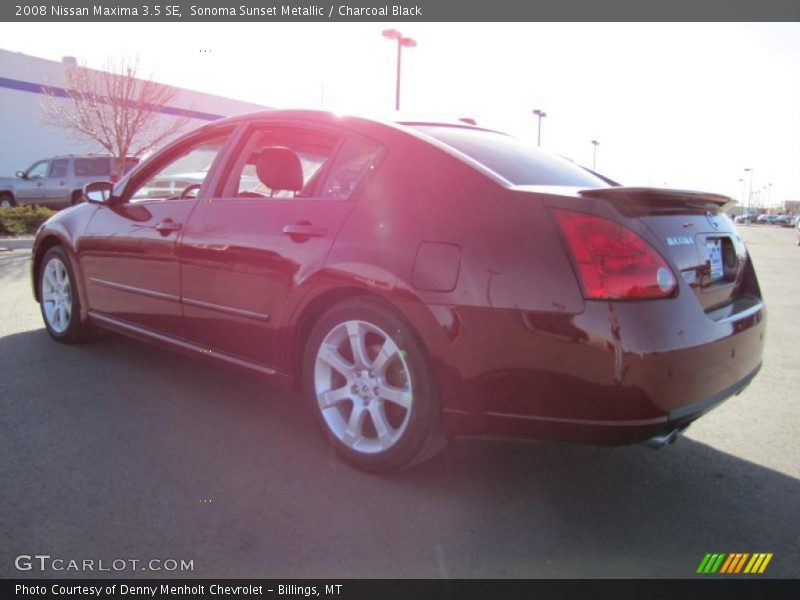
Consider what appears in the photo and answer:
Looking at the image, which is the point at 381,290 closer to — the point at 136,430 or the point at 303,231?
the point at 303,231

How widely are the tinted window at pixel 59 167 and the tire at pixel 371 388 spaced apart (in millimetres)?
20058

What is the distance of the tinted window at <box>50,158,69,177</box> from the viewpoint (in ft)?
65.4

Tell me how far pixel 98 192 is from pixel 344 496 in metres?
3.06

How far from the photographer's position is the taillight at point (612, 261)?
2266 millimetres

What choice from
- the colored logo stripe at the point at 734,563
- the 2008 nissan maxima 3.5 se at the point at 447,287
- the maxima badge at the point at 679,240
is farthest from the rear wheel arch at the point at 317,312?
the colored logo stripe at the point at 734,563

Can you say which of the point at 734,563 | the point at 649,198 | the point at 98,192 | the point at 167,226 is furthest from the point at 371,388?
the point at 98,192

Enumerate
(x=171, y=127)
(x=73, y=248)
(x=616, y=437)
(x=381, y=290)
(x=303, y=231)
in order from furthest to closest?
(x=171, y=127), (x=73, y=248), (x=303, y=231), (x=381, y=290), (x=616, y=437)

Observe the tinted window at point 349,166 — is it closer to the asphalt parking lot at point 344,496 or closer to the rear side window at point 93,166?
the asphalt parking lot at point 344,496

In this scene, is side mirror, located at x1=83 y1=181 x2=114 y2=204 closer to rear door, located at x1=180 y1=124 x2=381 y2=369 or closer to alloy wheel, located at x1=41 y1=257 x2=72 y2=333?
alloy wheel, located at x1=41 y1=257 x2=72 y2=333

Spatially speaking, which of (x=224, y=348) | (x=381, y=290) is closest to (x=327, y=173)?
(x=381, y=290)
